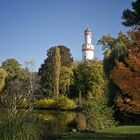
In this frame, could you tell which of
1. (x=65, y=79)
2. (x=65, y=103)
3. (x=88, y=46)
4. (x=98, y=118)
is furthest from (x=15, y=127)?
(x=88, y=46)

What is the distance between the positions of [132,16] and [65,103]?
3726cm

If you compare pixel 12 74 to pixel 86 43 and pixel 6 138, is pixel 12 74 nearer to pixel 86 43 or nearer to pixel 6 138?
pixel 86 43

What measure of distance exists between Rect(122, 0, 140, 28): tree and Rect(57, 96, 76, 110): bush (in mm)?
36222

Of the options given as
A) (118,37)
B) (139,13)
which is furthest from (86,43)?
(139,13)

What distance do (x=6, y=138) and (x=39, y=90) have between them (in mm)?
45260

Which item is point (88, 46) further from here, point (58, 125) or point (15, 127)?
point (15, 127)

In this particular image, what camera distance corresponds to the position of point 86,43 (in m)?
81.7

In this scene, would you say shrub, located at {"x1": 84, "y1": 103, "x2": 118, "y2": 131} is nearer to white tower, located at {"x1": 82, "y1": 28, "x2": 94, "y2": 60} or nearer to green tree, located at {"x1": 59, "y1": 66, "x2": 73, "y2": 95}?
green tree, located at {"x1": 59, "y1": 66, "x2": 73, "y2": 95}

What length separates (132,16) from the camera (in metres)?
14.3

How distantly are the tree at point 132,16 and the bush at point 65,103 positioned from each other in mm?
36222

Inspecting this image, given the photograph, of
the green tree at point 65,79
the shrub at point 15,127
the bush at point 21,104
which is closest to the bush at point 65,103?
the green tree at point 65,79

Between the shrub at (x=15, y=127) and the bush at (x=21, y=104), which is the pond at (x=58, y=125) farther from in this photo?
the shrub at (x=15, y=127)

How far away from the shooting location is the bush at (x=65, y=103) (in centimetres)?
5025

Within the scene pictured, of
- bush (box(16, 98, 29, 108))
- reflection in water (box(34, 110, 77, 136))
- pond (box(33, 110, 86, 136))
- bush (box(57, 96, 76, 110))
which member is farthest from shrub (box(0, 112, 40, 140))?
bush (box(57, 96, 76, 110))
